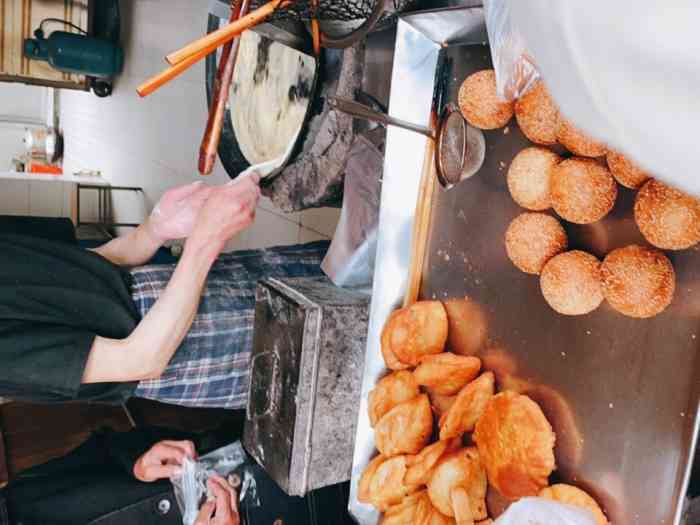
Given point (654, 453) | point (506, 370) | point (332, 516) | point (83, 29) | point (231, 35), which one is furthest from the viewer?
point (83, 29)

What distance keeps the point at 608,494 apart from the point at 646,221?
1.63ft

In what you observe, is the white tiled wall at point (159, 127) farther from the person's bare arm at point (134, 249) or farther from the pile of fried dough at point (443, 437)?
the pile of fried dough at point (443, 437)

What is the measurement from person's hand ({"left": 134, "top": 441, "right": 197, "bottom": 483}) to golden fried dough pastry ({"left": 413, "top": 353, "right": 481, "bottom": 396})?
1403mm

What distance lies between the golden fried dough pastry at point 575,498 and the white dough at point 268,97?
1.45 m

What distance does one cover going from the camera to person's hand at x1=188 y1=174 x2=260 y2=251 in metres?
1.79

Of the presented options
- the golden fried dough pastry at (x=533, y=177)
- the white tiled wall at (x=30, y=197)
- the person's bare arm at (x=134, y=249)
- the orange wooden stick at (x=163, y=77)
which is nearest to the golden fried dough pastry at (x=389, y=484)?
the golden fried dough pastry at (x=533, y=177)

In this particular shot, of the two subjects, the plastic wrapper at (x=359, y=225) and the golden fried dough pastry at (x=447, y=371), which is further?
the plastic wrapper at (x=359, y=225)

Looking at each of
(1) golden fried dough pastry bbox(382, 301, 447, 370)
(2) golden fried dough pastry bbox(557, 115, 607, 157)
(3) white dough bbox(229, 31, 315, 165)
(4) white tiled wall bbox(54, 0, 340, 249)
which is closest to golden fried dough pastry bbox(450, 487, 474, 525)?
(1) golden fried dough pastry bbox(382, 301, 447, 370)

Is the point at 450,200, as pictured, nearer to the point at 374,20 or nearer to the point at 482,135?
the point at 482,135

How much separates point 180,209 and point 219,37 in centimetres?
106

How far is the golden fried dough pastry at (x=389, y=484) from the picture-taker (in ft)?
4.50

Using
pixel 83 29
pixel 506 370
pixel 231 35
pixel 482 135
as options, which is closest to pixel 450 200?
pixel 482 135

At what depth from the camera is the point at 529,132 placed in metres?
1.14

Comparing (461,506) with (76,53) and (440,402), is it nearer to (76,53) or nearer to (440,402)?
(440,402)
